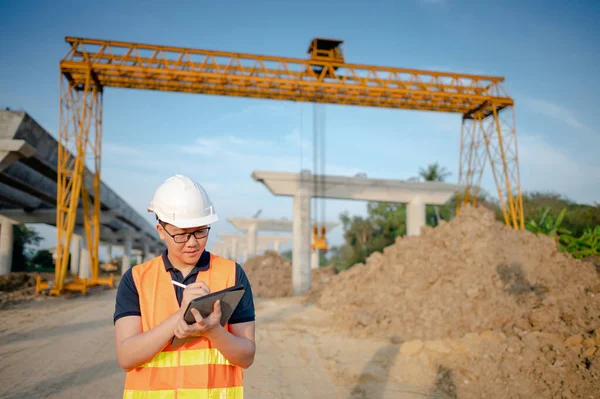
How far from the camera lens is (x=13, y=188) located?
74.2ft

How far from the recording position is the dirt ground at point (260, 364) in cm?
591

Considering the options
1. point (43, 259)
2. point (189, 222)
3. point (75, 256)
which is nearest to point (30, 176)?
point (75, 256)

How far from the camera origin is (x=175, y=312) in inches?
81.0

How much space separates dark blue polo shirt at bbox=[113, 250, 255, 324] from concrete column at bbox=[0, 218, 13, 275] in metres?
27.8

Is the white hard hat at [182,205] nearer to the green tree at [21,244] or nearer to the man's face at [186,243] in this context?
the man's face at [186,243]

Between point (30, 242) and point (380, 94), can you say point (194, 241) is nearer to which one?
point (380, 94)

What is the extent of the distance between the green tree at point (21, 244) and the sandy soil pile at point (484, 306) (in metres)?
32.0

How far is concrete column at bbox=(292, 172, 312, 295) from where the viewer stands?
21.0 meters

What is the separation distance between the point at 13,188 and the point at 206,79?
39.7 feet

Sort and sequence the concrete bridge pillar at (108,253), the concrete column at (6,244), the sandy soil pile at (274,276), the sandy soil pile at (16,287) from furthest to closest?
the concrete bridge pillar at (108,253)
the concrete column at (6,244)
the sandy soil pile at (274,276)
the sandy soil pile at (16,287)

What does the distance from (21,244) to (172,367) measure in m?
46.9

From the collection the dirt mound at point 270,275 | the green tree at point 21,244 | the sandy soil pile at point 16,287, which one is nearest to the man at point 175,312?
the sandy soil pile at point 16,287

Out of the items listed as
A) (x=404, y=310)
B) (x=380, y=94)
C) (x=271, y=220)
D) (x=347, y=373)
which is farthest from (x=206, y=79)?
(x=271, y=220)

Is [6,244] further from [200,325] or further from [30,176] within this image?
[200,325]
